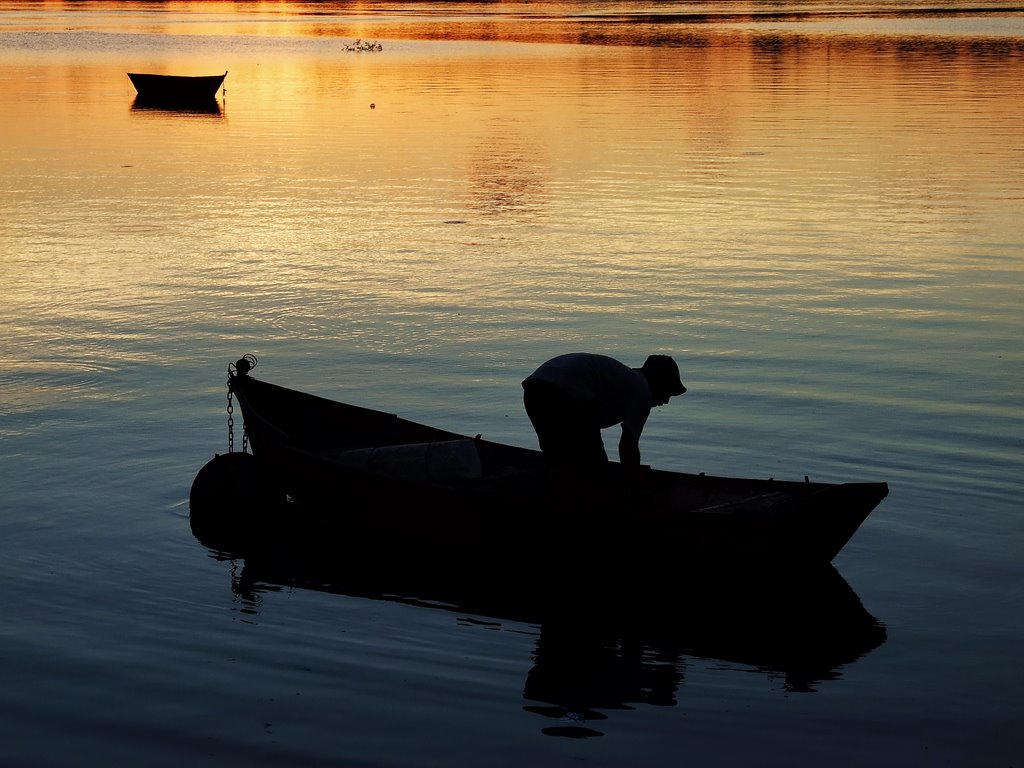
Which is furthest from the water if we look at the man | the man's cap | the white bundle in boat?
the man's cap

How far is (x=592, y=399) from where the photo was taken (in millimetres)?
10711

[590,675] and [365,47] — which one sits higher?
[365,47]

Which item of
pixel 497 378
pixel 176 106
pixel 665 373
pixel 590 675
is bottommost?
pixel 590 675

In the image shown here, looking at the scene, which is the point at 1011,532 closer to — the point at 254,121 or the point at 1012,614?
the point at 1012,614

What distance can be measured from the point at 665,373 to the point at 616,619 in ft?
6.00

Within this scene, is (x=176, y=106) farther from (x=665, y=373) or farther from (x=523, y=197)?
(x=665, y=373)

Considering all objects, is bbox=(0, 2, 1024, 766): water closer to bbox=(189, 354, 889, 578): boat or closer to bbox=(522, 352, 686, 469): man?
bbox=(189, 354, 889, 578): boat

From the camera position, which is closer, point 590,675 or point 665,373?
point 590,675

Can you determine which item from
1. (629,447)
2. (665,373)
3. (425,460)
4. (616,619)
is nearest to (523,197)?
(425,460)

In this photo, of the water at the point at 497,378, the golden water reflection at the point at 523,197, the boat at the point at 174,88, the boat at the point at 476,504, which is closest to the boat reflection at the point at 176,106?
the boat at the point at 174,88

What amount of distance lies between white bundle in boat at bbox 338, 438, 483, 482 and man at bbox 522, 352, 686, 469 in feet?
3.65

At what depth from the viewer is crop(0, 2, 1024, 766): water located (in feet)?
28.7

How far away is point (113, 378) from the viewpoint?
1628 cm

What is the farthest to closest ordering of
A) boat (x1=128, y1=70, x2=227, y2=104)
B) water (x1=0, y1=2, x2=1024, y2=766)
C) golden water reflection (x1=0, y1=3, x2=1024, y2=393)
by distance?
boat (x1=128, y1=70, x2=227, y2=104), golden water reflection (x1=0, y1=3, x2=1024, y2=393), water (x1=0, y1=2, x2=1024, y2=766)
